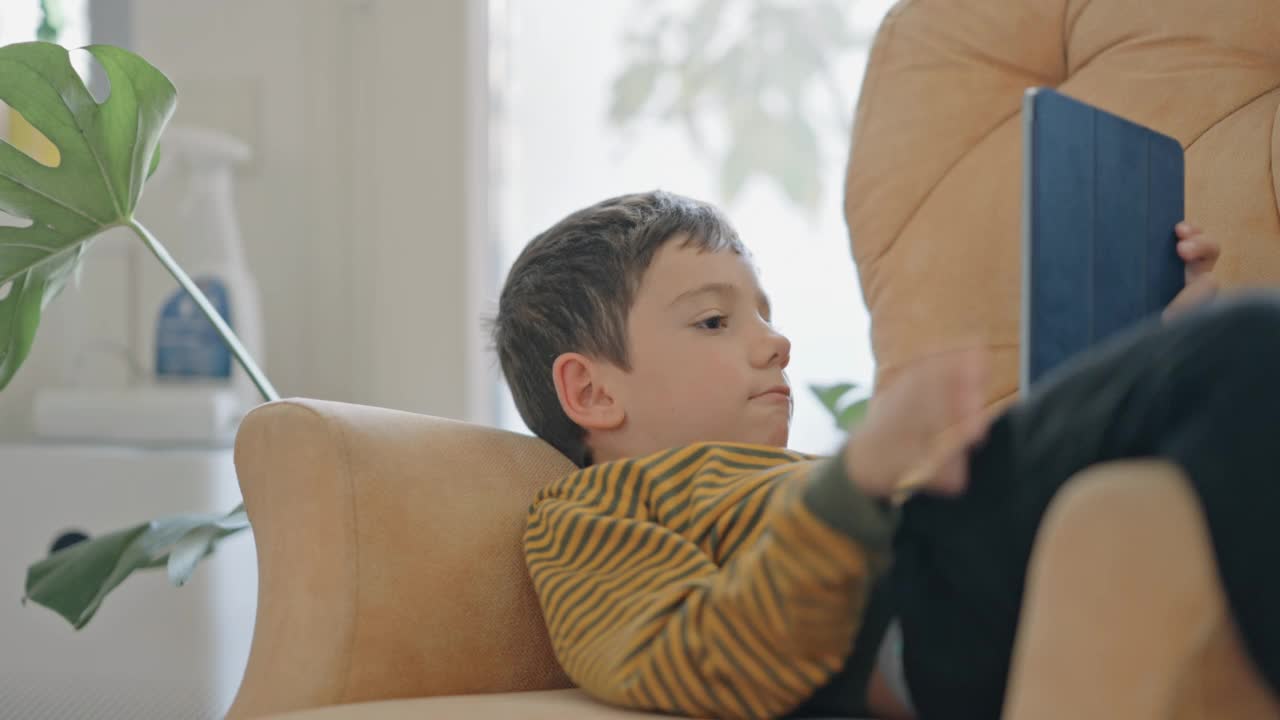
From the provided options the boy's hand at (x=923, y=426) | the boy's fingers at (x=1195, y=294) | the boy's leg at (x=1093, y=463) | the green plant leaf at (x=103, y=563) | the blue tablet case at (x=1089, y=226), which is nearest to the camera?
the boy's leg at (x=1093, y=463)

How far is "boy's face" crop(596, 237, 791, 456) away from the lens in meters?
0.95

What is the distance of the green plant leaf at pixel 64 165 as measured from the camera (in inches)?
40.6

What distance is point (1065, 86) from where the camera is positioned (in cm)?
117

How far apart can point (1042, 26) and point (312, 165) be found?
1.30 metres

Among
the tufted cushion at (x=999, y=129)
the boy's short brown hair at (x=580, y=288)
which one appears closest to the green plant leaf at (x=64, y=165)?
the boy's short brown hair at (x=580, y=288)

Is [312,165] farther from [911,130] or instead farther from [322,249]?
[911,130]

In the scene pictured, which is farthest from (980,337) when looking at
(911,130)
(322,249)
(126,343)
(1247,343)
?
(126,343)

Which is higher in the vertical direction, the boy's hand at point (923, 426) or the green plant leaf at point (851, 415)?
the boy's hand at point (923, 426)

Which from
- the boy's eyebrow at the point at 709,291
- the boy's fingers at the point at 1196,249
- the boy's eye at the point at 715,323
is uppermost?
the boy's fingers at the point at 1196,249

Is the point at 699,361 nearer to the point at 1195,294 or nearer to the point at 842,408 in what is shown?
the point at 1195,294

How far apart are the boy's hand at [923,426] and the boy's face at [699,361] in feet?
1.32

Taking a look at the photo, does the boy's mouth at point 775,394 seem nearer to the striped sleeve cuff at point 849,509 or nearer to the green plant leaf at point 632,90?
the striped sleeve cuff at point 849,509

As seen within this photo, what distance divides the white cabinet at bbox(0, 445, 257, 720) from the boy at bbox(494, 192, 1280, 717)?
700 millimetres

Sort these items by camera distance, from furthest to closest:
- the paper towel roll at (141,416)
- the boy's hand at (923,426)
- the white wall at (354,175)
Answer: the white wall at (354,175)
the paper towel roll at (141,416)
the boy's hand at (923,426)
